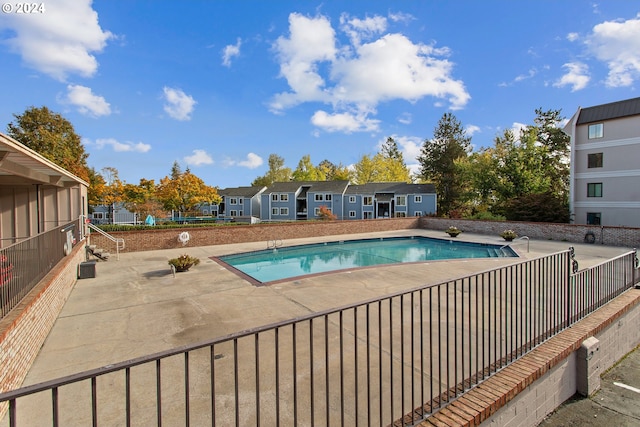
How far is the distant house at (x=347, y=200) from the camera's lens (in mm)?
37875

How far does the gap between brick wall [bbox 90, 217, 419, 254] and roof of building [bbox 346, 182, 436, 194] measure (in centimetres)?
1257

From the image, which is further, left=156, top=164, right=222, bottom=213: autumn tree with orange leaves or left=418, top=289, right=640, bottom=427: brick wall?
left=156, top=164, right=222, bottom=213: autumn tree with orange leaves

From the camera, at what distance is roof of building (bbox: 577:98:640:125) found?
854 inches

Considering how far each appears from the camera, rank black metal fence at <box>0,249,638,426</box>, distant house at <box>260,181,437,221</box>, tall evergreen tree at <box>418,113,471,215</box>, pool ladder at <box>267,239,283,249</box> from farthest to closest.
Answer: tall evergreen tree at <box>418,113,471,215</box> < distant house at <box>260,181,437,221</box> < pool ladder at <box>267,239,283,249</box> < black metal fence at <box>0,249,638,426</box>

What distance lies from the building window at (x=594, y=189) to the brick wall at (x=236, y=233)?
561 inches

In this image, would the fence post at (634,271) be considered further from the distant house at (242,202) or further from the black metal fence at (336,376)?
the distant house at (242,202)

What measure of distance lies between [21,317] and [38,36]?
377 inches

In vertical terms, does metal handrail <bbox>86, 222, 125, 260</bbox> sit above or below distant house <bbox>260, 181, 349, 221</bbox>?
below

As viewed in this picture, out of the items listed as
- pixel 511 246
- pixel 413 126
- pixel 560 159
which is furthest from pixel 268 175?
pixel 511 246

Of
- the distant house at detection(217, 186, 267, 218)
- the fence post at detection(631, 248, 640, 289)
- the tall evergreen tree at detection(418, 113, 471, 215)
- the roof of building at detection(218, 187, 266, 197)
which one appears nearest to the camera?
the fence post at detection(631, 248, 640, 289)

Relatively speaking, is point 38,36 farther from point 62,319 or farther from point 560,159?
point 560,159

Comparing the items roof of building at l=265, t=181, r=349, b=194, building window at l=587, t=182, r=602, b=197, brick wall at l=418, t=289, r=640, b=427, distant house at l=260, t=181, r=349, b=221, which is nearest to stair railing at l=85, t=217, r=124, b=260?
brick wall at l=418, t=289, r=640, b=427

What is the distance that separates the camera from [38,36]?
911cm

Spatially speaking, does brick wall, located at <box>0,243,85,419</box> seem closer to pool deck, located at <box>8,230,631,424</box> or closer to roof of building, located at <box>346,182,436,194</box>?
pool deck, located at <box>8,230,631,424</box>
